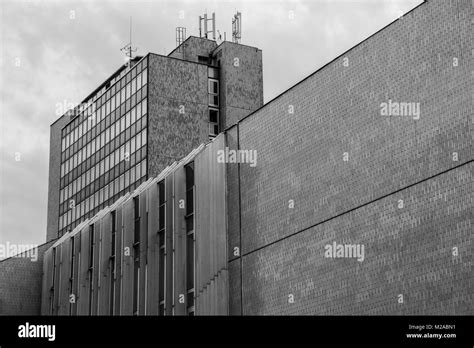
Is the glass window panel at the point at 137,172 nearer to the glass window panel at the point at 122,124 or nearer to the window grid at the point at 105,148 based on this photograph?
the window grid at the point at 105,148

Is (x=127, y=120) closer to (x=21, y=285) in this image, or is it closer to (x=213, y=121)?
(x=213, y=121)

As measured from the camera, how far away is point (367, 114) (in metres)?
35.2

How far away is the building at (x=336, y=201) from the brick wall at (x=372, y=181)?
0.05 m

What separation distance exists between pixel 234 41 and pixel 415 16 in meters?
66.3

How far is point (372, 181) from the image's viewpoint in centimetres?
3431

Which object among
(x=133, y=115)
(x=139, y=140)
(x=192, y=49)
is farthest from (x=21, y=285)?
(x=192, y=49)

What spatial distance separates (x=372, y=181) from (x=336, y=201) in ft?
7.29

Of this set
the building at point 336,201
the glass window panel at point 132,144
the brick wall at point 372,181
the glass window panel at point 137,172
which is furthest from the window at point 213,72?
the brick wall at point 372,181

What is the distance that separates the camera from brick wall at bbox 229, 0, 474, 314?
30906mm

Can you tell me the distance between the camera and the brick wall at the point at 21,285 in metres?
60.8

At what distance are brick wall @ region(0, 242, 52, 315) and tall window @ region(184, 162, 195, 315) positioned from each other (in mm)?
20262

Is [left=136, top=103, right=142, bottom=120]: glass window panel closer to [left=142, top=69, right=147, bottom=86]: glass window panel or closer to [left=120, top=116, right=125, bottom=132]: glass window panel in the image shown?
[left=142, top=69, right=147, bottom=86]: glass window panel
